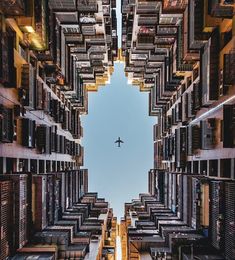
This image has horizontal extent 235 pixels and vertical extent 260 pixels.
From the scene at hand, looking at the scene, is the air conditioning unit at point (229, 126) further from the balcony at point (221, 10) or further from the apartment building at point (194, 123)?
the balcony at point (221, 10)

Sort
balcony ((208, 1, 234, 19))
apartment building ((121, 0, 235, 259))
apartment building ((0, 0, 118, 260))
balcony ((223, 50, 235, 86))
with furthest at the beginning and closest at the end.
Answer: apartment building ((0, 0, 118, 260)), apartment building ((121, 0, 235, 259)), balcony ((208, 1, 234, 19)), balcony ((223, 50, 235, 86))

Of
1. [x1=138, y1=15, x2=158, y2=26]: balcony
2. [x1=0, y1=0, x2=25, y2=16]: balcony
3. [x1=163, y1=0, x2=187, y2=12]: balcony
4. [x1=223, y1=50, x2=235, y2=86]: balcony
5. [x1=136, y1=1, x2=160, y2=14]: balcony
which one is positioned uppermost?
[x1=136, y1=1, x2=160, y2=14]: balcony

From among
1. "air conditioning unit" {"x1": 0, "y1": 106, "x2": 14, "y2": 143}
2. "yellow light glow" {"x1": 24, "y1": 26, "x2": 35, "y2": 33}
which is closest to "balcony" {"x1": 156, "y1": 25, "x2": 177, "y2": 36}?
"yellow light glow" {"x1": 24, "y1": 26, "x2": 35, "y2": 33}

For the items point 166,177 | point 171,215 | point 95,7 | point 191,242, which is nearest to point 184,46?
point 95,7

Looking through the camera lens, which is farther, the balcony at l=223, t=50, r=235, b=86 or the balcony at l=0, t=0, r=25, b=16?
the balcony at l=0, t=0, r=25, b=16

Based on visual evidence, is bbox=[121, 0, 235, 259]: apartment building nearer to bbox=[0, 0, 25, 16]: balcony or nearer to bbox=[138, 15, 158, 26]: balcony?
bbox=[138, 15, 158, 26]: balcony
